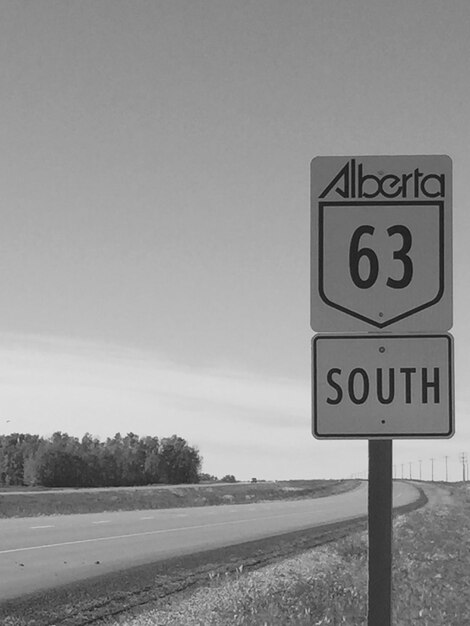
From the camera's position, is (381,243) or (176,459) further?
(176,459)

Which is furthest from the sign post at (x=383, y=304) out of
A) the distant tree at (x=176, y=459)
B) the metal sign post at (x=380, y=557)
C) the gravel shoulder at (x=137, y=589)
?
the distant tree at (x=176, y=459)

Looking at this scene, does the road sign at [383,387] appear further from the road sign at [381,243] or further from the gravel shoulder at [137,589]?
the gravel shoulder at [137,589]

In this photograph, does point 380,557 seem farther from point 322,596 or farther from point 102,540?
point 102,540

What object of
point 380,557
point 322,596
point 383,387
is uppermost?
point 383,387

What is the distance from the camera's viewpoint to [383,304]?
5125 millimetres

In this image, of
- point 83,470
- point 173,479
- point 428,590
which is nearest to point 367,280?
point 428,590

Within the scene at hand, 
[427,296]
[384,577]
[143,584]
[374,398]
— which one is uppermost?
[427,296]

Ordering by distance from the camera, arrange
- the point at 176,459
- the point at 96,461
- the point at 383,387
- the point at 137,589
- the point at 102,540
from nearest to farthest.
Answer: the point at 383,387 < the point at 137,589 < the point at 102,540 < the point at 96,461 < the point at 176,459

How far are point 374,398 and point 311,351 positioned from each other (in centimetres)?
34

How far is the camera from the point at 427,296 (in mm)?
5113

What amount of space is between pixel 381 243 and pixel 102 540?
2253cm

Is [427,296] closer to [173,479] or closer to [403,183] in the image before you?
[403,183]

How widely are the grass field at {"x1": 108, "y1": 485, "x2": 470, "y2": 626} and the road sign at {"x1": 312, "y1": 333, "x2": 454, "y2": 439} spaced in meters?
7.44

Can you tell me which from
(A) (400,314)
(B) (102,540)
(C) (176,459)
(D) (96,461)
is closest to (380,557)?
(A) (400,314)
